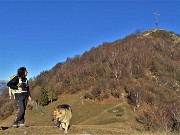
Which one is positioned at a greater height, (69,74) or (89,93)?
(69,74)

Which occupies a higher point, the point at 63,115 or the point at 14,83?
the point at 14,83

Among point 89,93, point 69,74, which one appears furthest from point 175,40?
point 89,93

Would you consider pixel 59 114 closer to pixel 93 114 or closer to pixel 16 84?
pixel 16 84

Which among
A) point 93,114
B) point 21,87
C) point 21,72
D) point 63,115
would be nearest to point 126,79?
point 93,114

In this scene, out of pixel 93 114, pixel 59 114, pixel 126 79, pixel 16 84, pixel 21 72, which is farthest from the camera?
pixel 126 79

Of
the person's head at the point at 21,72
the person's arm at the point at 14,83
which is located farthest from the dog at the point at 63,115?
the person's head at the point at 21,72

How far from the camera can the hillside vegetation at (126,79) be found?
385ft

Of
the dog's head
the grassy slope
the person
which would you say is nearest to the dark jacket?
the person

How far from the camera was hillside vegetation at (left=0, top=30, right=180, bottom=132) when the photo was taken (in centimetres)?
11731

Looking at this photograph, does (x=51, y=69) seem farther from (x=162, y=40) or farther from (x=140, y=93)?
(x=140, y=93)

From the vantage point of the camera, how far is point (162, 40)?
7259 inches

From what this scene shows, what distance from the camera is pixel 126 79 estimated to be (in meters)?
129

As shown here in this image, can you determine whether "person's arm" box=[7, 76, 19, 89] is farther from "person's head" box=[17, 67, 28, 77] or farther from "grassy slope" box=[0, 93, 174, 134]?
"grassy slope" box=[0, 93, 174, 134]

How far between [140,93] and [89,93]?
17356mm
